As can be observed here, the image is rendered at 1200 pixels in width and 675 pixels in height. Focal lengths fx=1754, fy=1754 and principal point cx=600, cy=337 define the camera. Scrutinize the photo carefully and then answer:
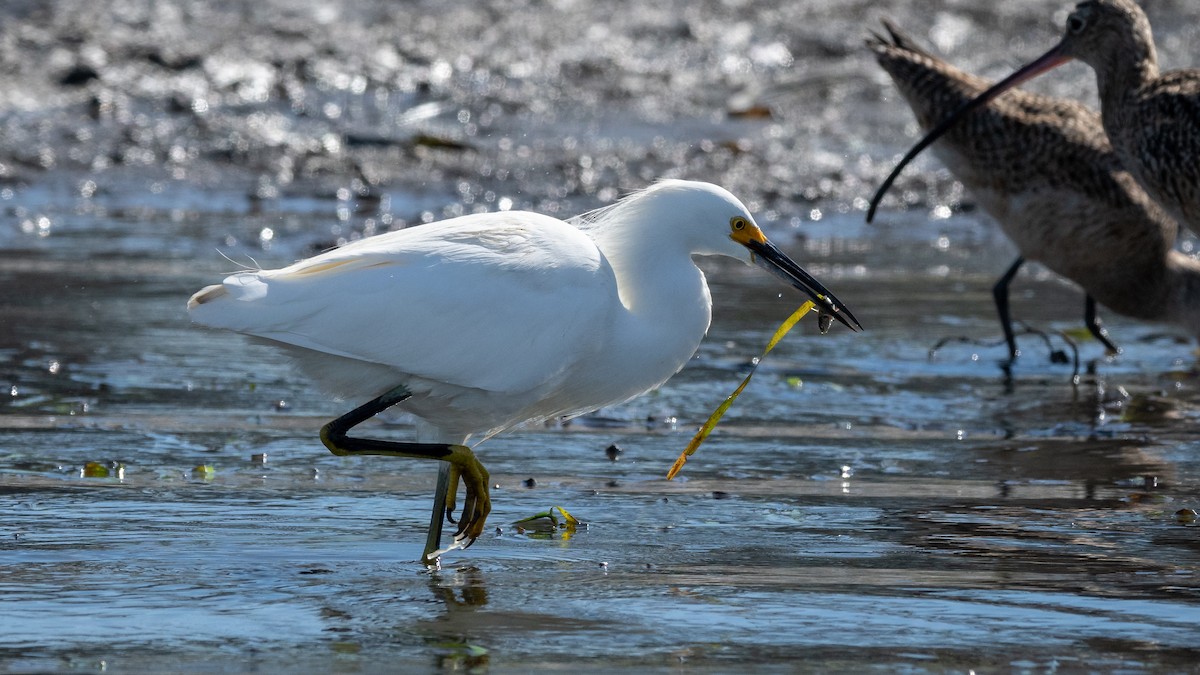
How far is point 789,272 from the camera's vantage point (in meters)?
5.61

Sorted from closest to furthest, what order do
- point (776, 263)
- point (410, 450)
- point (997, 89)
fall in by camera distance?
point (410, 450), point (776, 263), point (997, 89)

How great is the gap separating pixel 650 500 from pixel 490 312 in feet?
3.66

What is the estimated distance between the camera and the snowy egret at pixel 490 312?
17.1 feet

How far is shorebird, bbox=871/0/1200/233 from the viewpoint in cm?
845

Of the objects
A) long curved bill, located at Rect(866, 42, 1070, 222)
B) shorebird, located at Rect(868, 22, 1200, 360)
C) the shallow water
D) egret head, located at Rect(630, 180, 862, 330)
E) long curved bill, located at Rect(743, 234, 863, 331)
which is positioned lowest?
the shallow water

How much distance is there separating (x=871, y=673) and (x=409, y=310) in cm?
185

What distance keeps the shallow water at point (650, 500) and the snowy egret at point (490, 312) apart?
0.44 metres

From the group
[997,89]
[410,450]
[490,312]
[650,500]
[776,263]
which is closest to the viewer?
[490,312]

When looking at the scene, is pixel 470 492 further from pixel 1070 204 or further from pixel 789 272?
pixel 1070 204

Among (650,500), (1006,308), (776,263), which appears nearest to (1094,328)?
(1006,308)

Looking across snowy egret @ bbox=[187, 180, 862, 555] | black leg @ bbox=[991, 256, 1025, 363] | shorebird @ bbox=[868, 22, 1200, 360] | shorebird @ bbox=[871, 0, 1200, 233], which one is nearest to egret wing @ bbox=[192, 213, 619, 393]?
snowy egret @ bbox=[187, 180, 862, 555]

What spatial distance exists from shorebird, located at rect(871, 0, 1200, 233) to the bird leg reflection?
13.8 feet

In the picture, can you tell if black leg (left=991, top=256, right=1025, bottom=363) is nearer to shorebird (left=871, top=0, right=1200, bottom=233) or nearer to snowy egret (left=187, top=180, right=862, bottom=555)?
shorebird (left=871, top=0, right=1200, bottom=233)

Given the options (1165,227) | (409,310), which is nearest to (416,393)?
(409,310)
